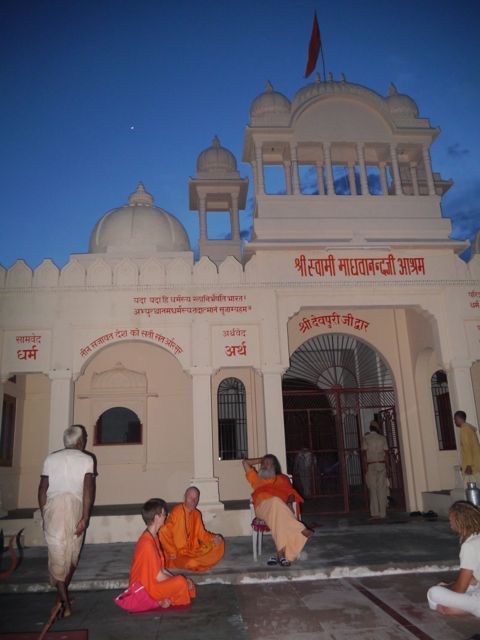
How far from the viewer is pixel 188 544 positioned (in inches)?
240

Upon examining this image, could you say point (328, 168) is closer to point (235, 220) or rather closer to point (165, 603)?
point (235, 220)

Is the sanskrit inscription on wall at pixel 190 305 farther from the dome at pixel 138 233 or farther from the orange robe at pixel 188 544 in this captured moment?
the dome at pixel 138 233

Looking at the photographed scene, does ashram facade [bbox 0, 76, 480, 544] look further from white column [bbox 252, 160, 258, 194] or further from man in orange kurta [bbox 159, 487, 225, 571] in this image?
man in orange kurta [bbox 159, 487, 225, 571]

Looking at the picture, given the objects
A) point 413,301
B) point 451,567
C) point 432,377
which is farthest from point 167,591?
point 432,377

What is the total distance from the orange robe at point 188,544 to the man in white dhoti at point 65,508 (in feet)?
5.36

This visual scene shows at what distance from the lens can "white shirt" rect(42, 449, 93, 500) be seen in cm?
468

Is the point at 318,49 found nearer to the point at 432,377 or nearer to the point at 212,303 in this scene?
the point at 212,303

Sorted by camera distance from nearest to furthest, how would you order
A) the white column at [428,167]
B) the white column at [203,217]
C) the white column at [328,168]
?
the white column at [328,168]
the white column at [428,167]
the white column at [203,217]

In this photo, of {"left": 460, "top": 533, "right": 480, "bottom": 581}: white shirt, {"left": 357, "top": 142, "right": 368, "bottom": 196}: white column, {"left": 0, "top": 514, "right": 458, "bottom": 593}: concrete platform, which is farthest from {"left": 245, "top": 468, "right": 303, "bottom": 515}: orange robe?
{"left": 357, "top": 142, "right": 368, "bottom": 196}: white column

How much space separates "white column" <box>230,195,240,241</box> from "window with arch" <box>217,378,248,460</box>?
4744 millimetres

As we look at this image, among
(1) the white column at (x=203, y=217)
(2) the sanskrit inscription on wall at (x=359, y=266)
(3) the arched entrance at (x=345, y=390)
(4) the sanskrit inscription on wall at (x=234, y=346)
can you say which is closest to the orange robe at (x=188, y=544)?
(4) the sanskrit inscription on wall at (x=234, y=346)

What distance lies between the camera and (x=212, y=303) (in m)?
8.81

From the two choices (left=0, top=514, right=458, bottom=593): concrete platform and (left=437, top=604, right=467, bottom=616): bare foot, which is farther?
(left=0, top=514, right=458, bottom=593): concrete platform

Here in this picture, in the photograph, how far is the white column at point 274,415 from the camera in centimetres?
824
